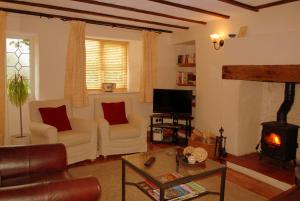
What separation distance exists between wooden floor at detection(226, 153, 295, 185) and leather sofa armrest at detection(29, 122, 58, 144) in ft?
8.33

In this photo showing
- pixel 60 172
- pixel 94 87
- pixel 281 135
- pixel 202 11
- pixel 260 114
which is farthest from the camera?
pixel 94 87

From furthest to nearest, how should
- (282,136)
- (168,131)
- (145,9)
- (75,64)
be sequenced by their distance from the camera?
(168,131), (75,64), (145,9), (282,136)

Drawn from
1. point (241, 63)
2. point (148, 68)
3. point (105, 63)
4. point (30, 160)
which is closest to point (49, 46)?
point (105, 63)

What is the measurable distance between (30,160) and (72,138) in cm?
123

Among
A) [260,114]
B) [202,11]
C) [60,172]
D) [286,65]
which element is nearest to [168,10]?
[202,11]

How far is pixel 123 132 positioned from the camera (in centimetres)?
399

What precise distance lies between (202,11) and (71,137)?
101 inches

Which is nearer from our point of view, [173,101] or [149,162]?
[149,162]

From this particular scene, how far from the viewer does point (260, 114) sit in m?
4.27

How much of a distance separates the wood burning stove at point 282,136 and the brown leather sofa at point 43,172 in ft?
8.79

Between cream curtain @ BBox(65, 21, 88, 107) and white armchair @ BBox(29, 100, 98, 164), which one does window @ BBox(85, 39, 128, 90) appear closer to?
cream curtain @ BBox(65, 21, 88, 107)

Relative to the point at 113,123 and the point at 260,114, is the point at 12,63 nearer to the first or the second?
the point at 113,123

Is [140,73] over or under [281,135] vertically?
over

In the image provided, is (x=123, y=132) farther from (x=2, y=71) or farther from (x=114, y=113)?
(x=2, y=71)
